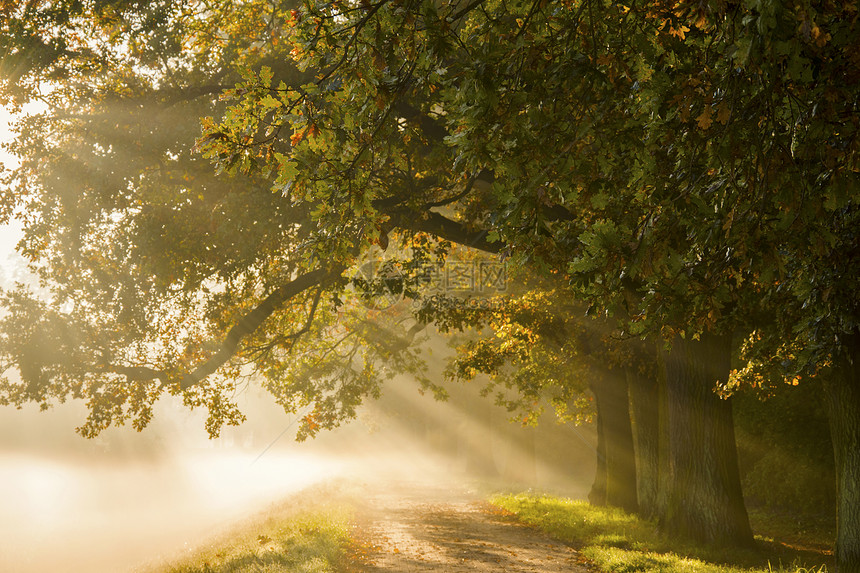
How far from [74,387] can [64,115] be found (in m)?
6.25

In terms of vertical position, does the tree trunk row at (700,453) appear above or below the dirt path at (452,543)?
above

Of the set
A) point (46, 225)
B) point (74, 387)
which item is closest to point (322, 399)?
point (74, 387)

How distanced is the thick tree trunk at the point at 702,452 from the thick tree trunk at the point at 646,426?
3619 millimetres

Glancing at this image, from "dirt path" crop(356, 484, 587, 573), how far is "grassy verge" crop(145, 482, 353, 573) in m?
0.61

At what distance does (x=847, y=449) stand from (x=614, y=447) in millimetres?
A: 10458

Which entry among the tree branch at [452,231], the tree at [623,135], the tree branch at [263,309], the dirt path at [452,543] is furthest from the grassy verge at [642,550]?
the tree branch at [263,309]

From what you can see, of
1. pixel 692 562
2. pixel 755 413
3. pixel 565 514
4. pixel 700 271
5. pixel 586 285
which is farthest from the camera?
pixel 755 413

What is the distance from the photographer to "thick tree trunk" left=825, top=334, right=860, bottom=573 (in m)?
9.43

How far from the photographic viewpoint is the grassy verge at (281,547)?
33.8ft

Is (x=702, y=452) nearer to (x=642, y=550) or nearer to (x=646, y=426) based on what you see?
(x=642, y=550)

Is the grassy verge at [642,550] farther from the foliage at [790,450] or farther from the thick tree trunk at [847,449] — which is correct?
the foliage at [790,450]

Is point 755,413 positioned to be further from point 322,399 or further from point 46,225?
point 46,225

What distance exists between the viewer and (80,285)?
48.1 feet

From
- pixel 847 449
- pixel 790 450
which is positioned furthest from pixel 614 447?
pixel 847 449
